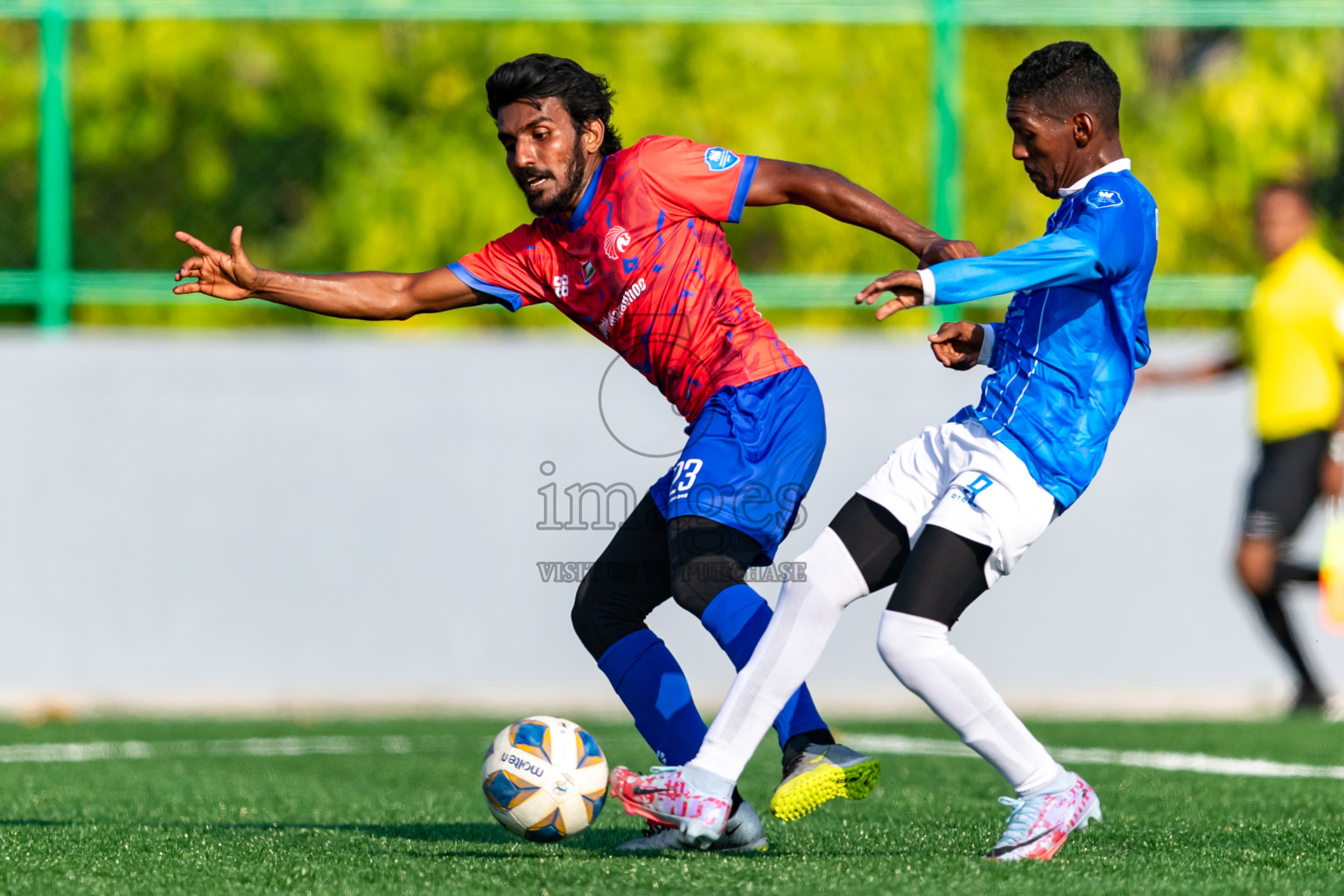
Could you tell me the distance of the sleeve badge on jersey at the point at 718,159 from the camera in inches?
182

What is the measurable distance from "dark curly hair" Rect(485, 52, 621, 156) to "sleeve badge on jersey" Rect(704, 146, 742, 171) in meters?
0.29

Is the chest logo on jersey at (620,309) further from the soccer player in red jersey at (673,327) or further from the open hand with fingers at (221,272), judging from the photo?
the open hand with fingers at (221,272)

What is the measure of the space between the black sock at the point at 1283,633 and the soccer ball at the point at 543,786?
18.4 feet

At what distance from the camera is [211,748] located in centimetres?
748

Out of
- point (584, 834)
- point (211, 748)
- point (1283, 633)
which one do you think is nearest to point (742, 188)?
point (584, 834)

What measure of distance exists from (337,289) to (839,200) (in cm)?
151

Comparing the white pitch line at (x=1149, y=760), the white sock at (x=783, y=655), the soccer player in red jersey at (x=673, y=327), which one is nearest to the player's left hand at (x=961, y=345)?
the soccer player in red jersey at (x=673, y=327)

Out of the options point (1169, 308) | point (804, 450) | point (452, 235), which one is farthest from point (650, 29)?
point (804, 450)

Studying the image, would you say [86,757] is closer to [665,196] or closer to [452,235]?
[665,196]

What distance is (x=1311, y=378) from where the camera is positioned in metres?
8.98

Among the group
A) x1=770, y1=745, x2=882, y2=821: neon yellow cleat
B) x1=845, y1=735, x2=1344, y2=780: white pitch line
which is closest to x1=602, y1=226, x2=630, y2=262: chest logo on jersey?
x1=770, y1=745, x2=882, y2=821: neon yellow cleat

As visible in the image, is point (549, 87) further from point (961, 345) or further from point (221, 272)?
point (961, 345)

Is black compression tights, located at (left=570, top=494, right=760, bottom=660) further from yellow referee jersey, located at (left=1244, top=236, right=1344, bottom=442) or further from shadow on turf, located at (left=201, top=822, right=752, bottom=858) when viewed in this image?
yellow referee jersey, located at (left=1244, top=236, right=1344, bottom=442)

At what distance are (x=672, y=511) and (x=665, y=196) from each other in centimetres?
88
